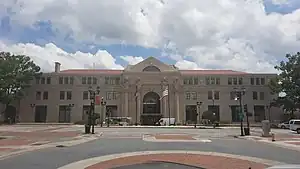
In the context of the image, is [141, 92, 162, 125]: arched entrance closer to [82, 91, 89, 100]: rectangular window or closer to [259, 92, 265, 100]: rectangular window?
[82, 91, 89, 100]: rectangular window

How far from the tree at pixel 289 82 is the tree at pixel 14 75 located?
57.6 m

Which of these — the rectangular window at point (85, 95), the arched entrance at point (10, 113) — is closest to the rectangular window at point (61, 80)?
the rectangular window at point (85, 95)

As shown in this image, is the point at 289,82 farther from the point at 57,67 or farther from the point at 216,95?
the point at 57,67

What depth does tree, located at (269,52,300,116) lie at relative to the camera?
6856 cm

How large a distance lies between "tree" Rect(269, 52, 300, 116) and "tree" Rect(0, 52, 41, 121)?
57647 millimetres

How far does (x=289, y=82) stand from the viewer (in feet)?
226

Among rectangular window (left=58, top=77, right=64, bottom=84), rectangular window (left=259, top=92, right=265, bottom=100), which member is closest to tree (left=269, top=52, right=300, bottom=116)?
rectangular window (left=259, top=92, right=265, bottom=100)

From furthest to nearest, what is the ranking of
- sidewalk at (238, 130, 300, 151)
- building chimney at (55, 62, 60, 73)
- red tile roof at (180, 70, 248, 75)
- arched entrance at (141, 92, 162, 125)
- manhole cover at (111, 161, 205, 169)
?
building chimney at (55, 62, 60, 73), red tile roof at (180, 70, 248, 75), arched entrance at (141, 92, 162, 125), sidewalk at (238, 130, 300, 151), manhole cover at (111, 161, 205, 169)

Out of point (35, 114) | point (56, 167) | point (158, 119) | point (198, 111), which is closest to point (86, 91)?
point (35, 114)

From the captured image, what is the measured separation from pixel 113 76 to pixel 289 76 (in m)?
42.4

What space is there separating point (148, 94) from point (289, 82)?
33.7m

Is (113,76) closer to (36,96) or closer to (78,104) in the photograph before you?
(78,104)

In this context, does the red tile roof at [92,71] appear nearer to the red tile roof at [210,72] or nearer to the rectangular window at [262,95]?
the red tile roof at [210,72]

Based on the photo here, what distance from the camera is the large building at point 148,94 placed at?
272 ft
